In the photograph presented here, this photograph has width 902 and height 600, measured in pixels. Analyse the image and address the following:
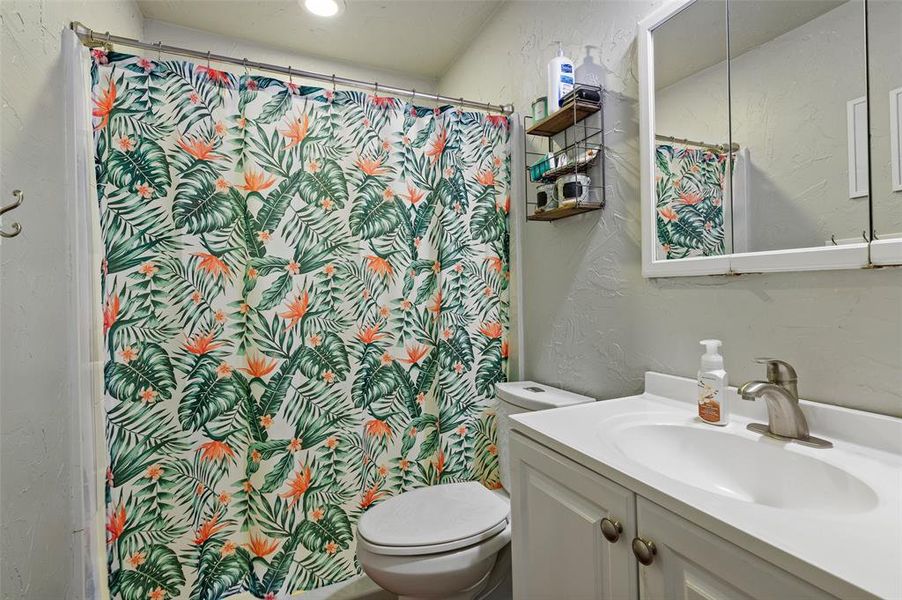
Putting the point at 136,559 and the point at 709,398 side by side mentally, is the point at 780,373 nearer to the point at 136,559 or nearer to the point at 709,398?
the point at 709,398

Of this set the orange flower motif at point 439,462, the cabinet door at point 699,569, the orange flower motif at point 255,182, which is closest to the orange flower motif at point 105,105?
the orange flower motif at point 255,182

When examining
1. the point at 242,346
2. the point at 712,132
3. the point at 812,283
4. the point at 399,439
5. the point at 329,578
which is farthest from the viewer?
the point at 399,439

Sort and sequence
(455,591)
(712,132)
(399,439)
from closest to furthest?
(712,132) → (455,591) → (399,439)

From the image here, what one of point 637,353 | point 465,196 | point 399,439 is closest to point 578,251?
point 637,353

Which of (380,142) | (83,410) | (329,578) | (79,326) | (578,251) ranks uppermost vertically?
(380,142)

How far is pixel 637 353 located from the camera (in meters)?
1.22

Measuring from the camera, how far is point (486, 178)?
1.76 meters

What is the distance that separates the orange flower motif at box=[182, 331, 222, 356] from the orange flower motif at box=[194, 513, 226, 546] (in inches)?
21.7

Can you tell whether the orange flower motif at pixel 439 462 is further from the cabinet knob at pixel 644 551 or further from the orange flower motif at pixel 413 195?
the cabinet knob at pixel 644 551

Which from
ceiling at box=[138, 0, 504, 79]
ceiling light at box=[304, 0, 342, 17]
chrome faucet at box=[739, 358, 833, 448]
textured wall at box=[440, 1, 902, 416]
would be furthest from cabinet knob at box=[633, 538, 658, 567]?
ceiling light at box=[304, 0, 342, 17]

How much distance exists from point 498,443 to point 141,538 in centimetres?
122

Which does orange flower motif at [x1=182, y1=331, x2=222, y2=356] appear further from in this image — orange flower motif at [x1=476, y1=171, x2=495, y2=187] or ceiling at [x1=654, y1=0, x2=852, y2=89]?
ceiling at [x1=654, y1=0, x2=852, y2=89]

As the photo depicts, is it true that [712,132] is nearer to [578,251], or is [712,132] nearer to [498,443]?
[578,251]

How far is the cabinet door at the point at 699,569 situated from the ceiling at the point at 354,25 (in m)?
2.12
